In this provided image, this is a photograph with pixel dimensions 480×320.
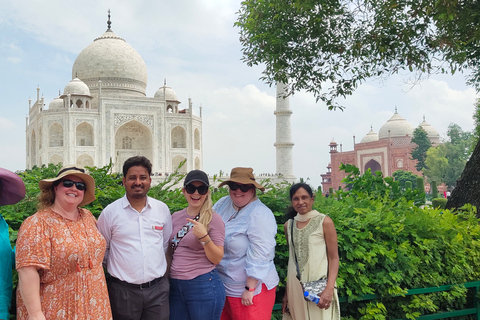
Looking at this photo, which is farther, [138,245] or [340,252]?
[340,252]

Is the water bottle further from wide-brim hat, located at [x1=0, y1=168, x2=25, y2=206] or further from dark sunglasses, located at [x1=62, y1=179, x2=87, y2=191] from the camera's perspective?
wide-brim hat, located at [x1=0, y1=168, x2=25, y2=206]

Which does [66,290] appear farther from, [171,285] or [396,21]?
[396,21]

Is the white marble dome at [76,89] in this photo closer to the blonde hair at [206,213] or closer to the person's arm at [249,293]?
the blonde hair at [206,213]

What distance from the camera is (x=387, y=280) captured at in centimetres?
312

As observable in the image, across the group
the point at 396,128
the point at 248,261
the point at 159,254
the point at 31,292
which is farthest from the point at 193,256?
the point at 396,128

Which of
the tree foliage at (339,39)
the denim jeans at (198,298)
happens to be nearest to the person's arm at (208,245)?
the denim jeans at (198,298)

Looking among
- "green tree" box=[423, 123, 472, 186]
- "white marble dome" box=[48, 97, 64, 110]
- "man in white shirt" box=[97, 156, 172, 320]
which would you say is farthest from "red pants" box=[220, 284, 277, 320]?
"green tree" box=[423, 123, 472, 186]

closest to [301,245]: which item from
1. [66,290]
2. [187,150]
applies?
[66,290]

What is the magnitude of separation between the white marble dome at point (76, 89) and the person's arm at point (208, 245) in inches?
1094

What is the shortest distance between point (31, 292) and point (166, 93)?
29.7 metres

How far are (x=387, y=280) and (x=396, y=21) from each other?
154 inches

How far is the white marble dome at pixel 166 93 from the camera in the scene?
3044 centimetres

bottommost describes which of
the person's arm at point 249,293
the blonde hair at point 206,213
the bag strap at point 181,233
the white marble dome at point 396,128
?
the person's arm at point 249,293

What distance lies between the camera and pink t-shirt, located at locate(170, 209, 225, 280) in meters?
2.15
